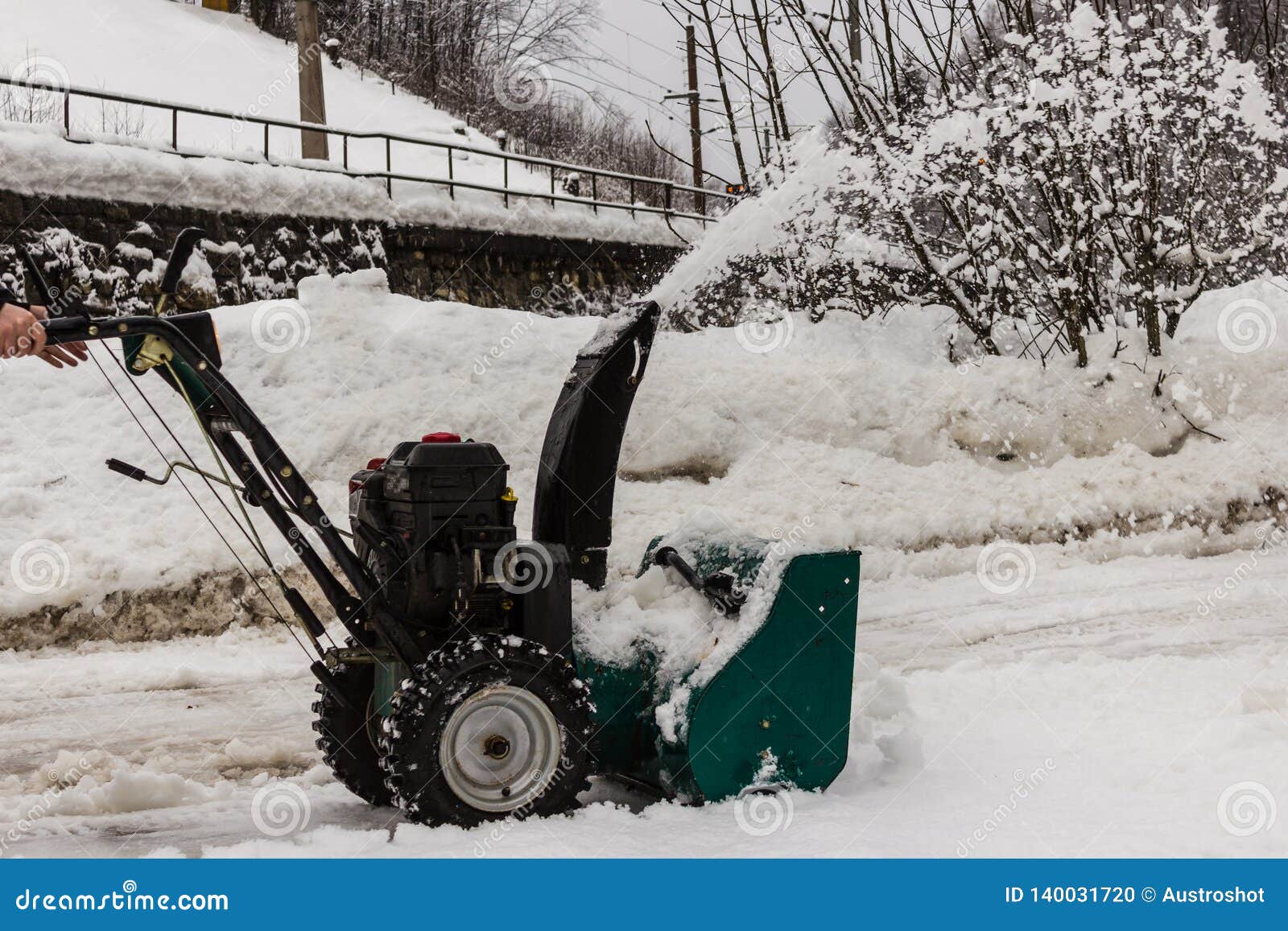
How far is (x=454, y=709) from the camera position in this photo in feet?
10.3

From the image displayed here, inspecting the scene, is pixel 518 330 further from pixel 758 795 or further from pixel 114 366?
pixel 758 795

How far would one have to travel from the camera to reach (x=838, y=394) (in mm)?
9812

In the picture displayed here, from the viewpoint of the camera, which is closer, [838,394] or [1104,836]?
[1104,836]

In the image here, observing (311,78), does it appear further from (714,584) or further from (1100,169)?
(714,584)

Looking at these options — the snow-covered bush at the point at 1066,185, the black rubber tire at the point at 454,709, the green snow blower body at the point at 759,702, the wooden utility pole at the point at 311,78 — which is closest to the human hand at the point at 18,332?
the black rubber tire at the point at 454,709

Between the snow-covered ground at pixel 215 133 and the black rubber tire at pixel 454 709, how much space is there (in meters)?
10.3

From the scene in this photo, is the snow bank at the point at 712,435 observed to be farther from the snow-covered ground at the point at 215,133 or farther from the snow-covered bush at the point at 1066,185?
the snow-covered ground at the point at 215,133

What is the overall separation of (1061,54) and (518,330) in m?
5.52

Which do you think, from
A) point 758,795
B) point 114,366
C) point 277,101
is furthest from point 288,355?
point 277,101

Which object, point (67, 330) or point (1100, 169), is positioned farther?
point (1100, 169)

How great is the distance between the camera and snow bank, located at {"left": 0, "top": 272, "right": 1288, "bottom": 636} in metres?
7.16

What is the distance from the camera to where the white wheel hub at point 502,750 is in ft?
10.5

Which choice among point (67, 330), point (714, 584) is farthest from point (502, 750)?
point (67, 330)

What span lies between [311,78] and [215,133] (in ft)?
8.30
